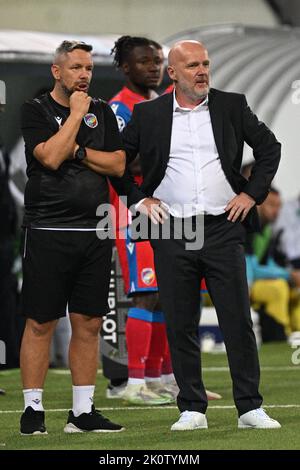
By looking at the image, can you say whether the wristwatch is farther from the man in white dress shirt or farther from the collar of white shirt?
the collar of white shirt

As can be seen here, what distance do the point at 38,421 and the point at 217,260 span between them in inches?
50.4

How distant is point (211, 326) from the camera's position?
15.1 m

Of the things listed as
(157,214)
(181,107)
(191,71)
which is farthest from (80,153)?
(191,71)

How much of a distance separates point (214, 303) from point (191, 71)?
1252 millimetres

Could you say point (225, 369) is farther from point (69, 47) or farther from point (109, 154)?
point (69, 47)

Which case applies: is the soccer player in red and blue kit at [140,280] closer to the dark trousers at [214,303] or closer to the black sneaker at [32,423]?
the dark trousers at [214,303]

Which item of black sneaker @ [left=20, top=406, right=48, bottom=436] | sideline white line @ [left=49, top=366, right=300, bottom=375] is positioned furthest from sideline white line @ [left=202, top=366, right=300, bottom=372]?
black sneaker @ [left=20, top=406, right=48, bottom=436]

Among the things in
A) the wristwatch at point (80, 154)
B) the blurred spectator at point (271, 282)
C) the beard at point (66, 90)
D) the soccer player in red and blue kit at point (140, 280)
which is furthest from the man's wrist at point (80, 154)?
the blurred spectator at point (271, 282)

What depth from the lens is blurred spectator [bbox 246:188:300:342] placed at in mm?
15852

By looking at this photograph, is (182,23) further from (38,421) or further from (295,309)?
(38,421)

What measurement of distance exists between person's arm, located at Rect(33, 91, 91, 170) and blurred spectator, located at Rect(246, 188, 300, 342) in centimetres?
783

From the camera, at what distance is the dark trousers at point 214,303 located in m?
8.22

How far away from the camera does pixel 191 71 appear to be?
27.0ft
